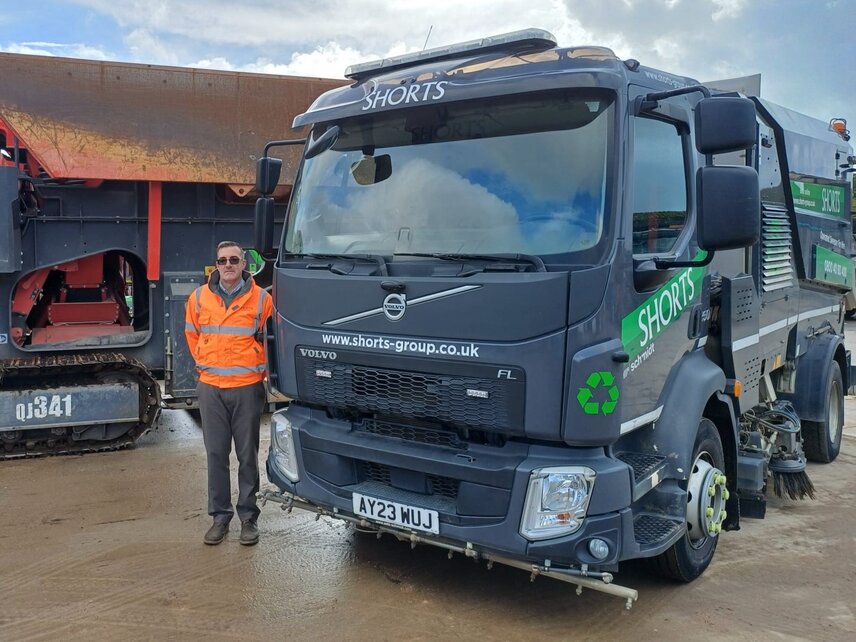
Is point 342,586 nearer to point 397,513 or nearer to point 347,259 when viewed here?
point 397,513

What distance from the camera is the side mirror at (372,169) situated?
4004 mm

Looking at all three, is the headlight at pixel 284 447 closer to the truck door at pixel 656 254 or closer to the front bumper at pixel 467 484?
the front bumper at pixel 467 484

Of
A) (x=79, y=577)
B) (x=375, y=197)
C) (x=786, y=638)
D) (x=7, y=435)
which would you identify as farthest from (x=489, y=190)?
(x=7, y=435)

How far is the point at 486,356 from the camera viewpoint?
3420mm

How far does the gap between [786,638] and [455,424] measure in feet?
6.03

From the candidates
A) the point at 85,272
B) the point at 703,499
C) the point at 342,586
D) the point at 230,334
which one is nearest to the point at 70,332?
the point at 85,272

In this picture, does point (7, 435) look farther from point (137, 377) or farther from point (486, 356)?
point (486, 356)

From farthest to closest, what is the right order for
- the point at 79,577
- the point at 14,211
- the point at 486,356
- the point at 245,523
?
1. the point at 14,211
2. the point at 245,523
3. the point at 79,577
4. the point at 486,356

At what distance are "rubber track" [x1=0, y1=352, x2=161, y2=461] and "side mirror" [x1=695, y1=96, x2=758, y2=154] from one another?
530 cm

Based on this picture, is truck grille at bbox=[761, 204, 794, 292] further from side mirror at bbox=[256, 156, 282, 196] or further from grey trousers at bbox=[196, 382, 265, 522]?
grey trousers at bbox=[196, 382, 265, 522]

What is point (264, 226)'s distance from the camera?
186 inches

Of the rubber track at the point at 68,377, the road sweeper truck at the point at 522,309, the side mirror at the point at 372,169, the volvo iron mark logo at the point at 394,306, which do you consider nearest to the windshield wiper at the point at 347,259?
the road sweeper truck at the point at 522,309

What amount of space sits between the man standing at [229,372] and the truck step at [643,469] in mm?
2165

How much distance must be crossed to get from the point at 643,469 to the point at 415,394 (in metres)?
1.08
